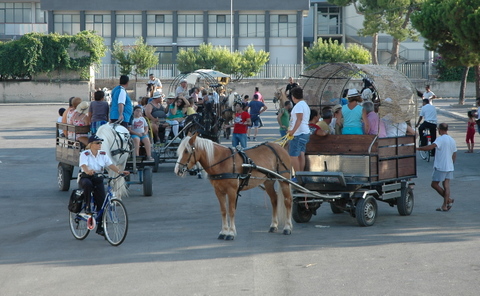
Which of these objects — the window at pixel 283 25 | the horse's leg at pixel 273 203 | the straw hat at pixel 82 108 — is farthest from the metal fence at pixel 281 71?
the horse's leg at pixel 273 203

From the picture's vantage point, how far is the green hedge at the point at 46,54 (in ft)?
186

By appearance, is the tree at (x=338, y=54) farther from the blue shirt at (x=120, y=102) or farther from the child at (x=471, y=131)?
the blue shirt at (x=120, y=102)

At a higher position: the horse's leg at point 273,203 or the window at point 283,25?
the window at point 283,25

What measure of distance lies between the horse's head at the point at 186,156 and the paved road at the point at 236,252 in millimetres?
1055

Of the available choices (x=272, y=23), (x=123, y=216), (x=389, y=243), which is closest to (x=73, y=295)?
(x=123, y=216)

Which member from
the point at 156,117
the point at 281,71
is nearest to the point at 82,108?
the point at 156,117

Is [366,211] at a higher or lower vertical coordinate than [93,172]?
lower

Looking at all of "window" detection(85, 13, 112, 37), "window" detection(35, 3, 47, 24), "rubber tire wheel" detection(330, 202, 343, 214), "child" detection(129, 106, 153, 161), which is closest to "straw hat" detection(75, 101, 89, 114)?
"child" detection(129, 106, 153, 161)

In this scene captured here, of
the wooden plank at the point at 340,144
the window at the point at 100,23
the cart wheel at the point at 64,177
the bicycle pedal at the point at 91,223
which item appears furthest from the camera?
the window at the point at 100,23

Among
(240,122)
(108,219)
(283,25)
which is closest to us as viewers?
(108,219)

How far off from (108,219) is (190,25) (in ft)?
217

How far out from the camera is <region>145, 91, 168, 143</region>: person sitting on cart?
18781 mm

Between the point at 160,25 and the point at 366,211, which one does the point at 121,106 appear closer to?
the point at 366,211

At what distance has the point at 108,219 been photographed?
9.96 metres
